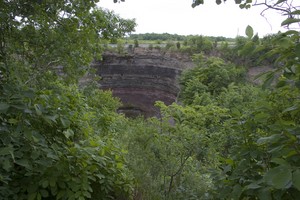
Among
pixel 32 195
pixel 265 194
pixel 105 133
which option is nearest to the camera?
pixel 265 194

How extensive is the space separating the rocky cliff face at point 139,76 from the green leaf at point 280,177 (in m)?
16.4

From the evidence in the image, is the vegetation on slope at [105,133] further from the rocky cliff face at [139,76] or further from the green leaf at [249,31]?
the rocky cliff face at [139,76]

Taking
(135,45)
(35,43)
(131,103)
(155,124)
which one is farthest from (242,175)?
(135,45)

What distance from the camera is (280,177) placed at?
1296 mm

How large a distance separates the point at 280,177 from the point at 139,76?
16997 mm

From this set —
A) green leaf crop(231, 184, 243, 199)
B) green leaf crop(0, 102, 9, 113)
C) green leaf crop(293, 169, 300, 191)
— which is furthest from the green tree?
green leaf crop(293, 169, 300, 191)

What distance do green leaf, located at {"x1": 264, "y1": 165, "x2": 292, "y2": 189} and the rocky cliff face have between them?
1643 cm

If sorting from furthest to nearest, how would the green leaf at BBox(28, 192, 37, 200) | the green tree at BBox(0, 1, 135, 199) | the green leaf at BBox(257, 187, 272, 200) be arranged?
the green leaf at BBox(28, 192, 37, 200) → the green tree at BBox(0, 1, 135, 199) → the green leaf at BBox(257, 187, 272, 200)

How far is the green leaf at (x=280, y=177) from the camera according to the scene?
127 centimetres

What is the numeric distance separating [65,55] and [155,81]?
14322 millimetres

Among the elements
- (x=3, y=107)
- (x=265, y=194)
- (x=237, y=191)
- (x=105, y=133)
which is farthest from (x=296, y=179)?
(x=105, y=133)

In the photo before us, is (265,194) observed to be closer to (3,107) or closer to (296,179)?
(296,179)

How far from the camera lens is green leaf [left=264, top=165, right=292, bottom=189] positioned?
1.27 m

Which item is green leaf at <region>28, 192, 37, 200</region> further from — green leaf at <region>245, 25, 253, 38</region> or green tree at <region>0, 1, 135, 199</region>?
green leaf at <region>245, 25, 253, 38</region>
